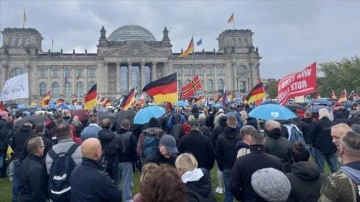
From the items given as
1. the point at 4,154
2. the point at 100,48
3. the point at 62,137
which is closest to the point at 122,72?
the point at 100,48

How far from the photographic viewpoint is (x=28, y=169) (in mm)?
5984

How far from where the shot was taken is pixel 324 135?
9.65 metres

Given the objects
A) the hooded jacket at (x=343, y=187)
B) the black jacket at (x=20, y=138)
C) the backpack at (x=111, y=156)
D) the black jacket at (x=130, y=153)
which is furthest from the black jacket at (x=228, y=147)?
the black jacket at (x=20, y=138)

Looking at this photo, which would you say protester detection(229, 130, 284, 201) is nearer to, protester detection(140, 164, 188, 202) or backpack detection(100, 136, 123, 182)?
protester detection(140, 164, 188, 202)

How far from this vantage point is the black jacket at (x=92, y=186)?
4.52m

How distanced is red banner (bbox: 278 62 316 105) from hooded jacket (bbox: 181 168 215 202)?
6521 millimetres

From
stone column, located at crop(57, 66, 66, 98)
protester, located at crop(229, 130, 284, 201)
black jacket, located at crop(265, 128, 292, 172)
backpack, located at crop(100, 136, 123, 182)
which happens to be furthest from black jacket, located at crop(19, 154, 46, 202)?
stone column, located at crop(57, 66, 66, 98)

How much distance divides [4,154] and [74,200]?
8.22m

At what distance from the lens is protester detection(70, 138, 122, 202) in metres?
4.52

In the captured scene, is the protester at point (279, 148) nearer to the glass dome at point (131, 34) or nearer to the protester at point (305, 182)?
the protester at point (305, 182)

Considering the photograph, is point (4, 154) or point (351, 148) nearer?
point (351, 148)

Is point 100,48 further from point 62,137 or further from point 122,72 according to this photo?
point 62,137

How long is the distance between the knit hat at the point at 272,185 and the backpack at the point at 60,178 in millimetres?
2778

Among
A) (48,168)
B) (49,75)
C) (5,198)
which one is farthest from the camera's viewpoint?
(49,75)
